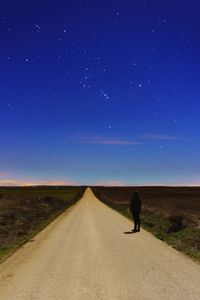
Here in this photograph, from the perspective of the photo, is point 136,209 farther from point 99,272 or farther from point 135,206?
point 99,272

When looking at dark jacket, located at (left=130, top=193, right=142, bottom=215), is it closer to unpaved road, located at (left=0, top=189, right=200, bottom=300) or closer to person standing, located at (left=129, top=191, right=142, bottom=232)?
person standing, located at (left=129, top=191, right=142, bottom=232)

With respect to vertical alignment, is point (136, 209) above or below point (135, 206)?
below

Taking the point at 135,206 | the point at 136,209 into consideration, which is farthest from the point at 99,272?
the point at 135,206

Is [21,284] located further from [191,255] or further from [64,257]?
[191,255]

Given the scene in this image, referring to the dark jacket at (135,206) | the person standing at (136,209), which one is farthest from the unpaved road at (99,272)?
the dark jacket at (135,206)

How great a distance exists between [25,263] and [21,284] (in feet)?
10.4

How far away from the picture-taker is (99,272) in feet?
37.9

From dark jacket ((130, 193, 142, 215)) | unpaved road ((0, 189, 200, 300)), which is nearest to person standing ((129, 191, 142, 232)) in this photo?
dark jacket ((130, 193, 142, 215))

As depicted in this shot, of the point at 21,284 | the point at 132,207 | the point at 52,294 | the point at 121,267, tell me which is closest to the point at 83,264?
the point at 121,267

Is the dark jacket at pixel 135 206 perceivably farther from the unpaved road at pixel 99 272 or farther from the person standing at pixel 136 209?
the unpaved road at pixel 99 272

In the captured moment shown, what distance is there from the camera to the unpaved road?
30.0 ft

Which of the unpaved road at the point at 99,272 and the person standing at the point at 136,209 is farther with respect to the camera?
the person standing at the point at 136,209

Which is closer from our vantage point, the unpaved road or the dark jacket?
the unpaved road

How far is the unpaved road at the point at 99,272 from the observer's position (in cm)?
914
